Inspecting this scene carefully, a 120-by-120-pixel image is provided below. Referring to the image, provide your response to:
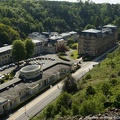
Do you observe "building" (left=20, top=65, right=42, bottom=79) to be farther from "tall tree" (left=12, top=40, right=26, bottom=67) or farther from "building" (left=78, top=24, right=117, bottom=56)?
"building" (left=78, top=24, right=117, bottom=56)

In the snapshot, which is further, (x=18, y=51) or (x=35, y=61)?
(x=35, y=61)

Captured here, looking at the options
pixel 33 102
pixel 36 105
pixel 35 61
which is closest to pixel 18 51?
pixel 35 61

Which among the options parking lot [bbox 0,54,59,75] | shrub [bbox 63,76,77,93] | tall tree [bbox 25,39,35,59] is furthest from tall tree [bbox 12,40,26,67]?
shrub [bbox 63,76,77,93]

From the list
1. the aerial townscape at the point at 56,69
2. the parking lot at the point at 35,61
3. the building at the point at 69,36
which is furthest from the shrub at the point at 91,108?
the building at the point at 69,36

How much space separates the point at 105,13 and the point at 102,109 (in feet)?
554

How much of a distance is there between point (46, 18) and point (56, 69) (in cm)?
9154

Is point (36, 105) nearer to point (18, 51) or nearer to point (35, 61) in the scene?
point (18, 51)

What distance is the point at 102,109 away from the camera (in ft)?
116

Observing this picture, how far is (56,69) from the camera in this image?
77.3 m

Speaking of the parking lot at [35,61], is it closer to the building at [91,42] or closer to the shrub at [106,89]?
the building at [91,42]

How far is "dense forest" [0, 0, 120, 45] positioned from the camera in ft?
431

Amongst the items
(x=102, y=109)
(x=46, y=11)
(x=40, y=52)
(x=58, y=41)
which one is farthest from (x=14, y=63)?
(x=46, y=11)

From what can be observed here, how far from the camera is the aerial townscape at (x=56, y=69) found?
139 feet

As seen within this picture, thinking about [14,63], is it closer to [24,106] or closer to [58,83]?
[58,83]
